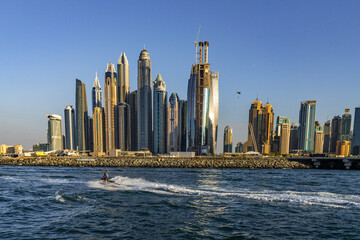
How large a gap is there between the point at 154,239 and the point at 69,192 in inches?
1069

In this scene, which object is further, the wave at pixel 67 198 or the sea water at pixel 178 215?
the wave at pixel 67 198

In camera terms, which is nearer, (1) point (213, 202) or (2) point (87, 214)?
(2) point (87, 214)

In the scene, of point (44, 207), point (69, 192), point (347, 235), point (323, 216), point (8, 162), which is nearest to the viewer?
point (347, 235)

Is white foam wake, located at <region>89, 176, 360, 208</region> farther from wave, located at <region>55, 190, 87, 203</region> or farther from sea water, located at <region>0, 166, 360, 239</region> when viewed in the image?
wave, located at <region>55, 190, 87, 203</region>

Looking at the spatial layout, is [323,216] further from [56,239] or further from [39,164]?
[39,164]

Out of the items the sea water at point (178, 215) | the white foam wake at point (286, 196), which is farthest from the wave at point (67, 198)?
the white foam wake at point (286, 196)

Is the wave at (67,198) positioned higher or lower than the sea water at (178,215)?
lower

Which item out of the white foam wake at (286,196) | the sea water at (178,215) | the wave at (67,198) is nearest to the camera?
the sea water at (178,215)

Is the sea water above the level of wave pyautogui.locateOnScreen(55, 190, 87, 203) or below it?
above

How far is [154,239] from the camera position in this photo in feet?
67.0

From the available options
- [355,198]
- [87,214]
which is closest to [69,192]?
[87,214]

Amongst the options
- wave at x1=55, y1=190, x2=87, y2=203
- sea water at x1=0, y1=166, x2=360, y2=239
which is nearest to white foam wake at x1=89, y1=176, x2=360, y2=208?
sea water at x1=0, y1=166, x2=360, y2=239

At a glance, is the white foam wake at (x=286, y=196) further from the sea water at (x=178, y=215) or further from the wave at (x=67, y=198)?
the wave at (x=67, y=198)

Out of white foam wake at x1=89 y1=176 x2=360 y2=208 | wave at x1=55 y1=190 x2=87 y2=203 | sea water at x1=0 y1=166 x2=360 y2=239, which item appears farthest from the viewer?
wave at x1=55 y1=190 x2=87 y2=203
